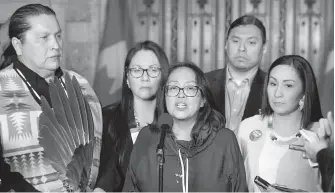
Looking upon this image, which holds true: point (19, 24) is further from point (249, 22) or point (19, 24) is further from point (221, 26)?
point (249, 22)

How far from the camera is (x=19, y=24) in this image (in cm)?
341

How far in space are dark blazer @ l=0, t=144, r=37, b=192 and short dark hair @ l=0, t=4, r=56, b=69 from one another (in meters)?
0.66

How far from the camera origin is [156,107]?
11.1ft

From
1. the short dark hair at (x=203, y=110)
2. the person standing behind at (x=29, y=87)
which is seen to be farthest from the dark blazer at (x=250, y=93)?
the person standing behind at (x=29, y=87)

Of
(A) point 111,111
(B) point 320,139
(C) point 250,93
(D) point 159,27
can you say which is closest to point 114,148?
(A) point 111,111

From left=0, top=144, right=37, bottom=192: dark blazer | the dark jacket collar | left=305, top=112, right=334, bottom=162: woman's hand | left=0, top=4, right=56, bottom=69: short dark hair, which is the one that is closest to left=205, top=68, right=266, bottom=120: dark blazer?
left=305, top=112, right=334, bottom=162: woman's hand

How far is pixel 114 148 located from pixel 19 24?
38.6 inches

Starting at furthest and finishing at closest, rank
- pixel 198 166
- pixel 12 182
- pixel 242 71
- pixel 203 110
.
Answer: pixel 242 71
pixel 12 182
pixel 203 110
pixel 198 166

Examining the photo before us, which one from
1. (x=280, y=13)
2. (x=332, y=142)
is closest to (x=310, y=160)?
(x=332, y=142)

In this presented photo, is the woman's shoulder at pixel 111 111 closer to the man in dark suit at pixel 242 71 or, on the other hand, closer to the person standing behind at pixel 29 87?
the person standing behind at pixel 29 87

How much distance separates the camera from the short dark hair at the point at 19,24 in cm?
340

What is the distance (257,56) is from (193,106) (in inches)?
22.0

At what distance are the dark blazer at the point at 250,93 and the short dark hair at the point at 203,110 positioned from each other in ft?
0.47

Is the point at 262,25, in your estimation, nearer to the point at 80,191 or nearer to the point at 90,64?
the point at 90,64
